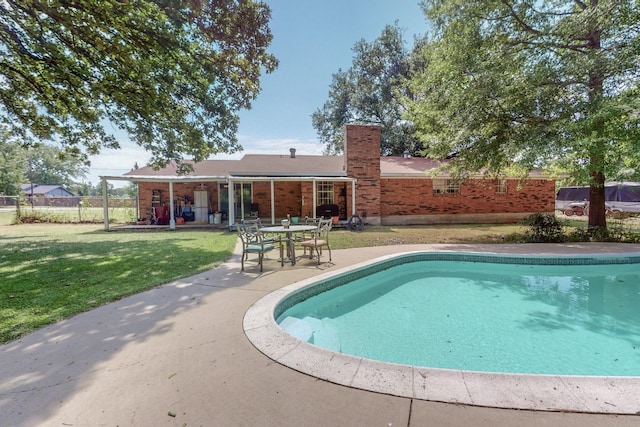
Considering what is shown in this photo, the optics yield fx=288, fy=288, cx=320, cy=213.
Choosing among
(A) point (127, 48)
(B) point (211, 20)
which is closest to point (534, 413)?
(B) point (211, 20)

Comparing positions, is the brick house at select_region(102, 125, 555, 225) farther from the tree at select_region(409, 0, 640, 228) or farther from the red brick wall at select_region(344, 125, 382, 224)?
the tree at select_region(409, 0, 640, 228)

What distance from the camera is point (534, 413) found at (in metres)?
2.02

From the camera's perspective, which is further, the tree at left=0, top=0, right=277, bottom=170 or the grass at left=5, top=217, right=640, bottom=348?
the tree at left=0, top=0, right=277, bottom=170

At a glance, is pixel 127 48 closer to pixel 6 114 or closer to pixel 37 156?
pixel 6 114

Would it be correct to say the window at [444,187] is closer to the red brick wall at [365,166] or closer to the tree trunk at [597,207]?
the red brick wall at [365,166]

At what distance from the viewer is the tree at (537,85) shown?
789 centimetres

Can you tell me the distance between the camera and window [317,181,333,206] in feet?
54.0

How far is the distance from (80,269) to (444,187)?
55.1 feet

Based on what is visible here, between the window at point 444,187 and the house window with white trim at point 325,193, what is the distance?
241 inches

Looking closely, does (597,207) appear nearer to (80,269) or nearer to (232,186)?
(232,186)

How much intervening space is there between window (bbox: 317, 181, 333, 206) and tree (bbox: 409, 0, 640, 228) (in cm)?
664

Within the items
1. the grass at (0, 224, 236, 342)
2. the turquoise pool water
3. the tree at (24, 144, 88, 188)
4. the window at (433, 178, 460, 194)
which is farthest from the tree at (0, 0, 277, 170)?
the tree at (24, 144, 88, 188)

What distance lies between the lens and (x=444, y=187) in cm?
1705

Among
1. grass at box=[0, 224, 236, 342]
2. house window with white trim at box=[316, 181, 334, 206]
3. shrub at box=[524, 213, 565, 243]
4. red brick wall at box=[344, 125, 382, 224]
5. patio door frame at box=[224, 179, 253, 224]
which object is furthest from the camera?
patio door frame at box=[224, 179, 253, 224]
